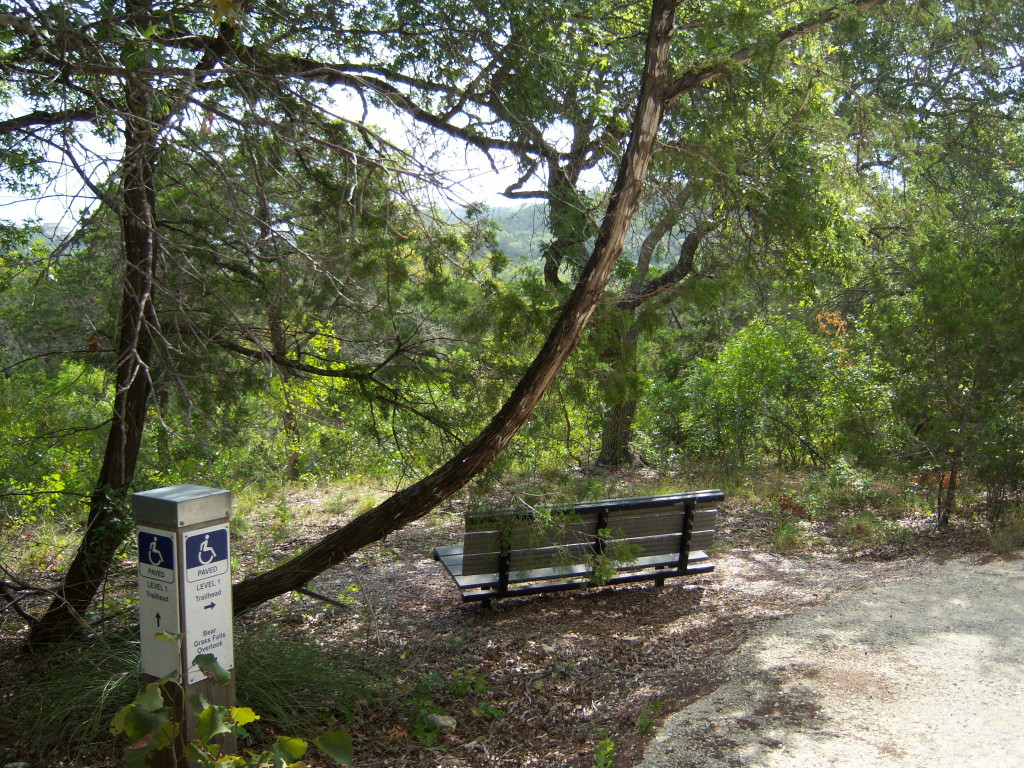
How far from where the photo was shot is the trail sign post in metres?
2.97

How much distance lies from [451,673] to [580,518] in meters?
1.40

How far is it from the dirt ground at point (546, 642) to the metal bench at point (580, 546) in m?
0.20

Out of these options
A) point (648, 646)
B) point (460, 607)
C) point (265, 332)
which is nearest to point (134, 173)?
point (265, 332)

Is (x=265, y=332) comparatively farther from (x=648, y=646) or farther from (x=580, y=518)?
(x=648, y=646)

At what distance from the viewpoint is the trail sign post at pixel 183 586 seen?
9.74 ft

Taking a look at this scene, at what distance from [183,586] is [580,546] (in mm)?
3390

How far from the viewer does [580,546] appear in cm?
590

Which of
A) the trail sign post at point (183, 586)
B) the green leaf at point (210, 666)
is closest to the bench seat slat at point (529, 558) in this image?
the trail sign post at point (183, 586)

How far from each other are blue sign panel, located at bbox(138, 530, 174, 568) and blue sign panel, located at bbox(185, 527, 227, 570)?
59mm

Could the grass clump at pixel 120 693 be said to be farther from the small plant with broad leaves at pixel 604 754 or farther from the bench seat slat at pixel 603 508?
the small plant with broad leaves at pixel 604 754

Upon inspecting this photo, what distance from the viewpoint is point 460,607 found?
6.29 m

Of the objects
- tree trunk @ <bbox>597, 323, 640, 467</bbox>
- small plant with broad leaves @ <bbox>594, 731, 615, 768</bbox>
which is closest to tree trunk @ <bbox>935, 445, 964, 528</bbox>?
tree trunk @ <bbox>597, 323, 640, 467</bbox>

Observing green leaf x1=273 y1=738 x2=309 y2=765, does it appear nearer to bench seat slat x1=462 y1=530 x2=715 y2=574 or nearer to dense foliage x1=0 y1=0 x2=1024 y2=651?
dense foliage x1=0 y1=0 x2=1024 y2=651

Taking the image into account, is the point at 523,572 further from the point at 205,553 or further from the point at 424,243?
the point at 205,553
